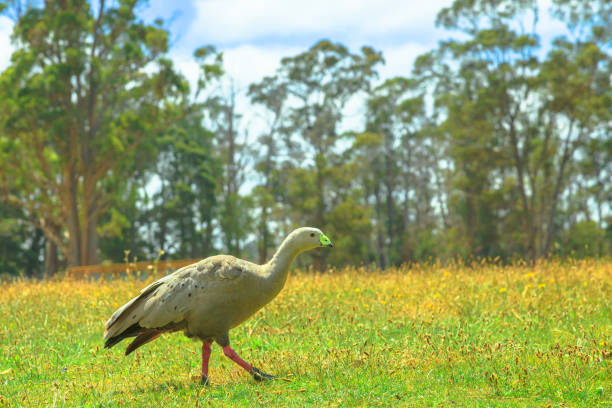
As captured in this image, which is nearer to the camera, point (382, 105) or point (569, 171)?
point (569, 171)

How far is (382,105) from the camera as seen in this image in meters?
38.8

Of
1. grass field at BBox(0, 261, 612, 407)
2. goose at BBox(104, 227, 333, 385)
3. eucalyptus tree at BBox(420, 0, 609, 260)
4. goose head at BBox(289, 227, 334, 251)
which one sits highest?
eucalyptus tree at BBox(420, 0, 609, 260)

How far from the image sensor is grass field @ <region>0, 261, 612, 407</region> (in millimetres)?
4664

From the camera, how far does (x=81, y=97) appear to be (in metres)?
27.1

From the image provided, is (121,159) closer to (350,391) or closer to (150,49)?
(150,49)

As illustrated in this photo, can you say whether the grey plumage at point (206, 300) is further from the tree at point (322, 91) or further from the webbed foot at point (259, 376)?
the tree at point (322, 91)

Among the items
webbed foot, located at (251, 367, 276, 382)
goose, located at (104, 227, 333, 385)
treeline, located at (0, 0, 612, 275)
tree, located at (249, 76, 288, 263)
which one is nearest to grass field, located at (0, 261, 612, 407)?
webbed foot, located at (251, 367, 276, 382)

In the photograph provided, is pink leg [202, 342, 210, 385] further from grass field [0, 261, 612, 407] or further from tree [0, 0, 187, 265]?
tree [0, 0, 187, 265]

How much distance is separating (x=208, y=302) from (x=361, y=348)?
68.8 inches

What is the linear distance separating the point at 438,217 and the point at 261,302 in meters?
40.6

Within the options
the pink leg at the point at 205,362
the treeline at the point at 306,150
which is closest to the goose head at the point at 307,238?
the pink leg at the point at 205,362

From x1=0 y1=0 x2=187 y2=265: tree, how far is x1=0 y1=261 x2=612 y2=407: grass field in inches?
689

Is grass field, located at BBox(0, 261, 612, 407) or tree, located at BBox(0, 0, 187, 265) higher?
tree, located at BBox(0, 0, 187, 265)

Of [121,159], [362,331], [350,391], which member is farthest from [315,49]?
[350,391]
